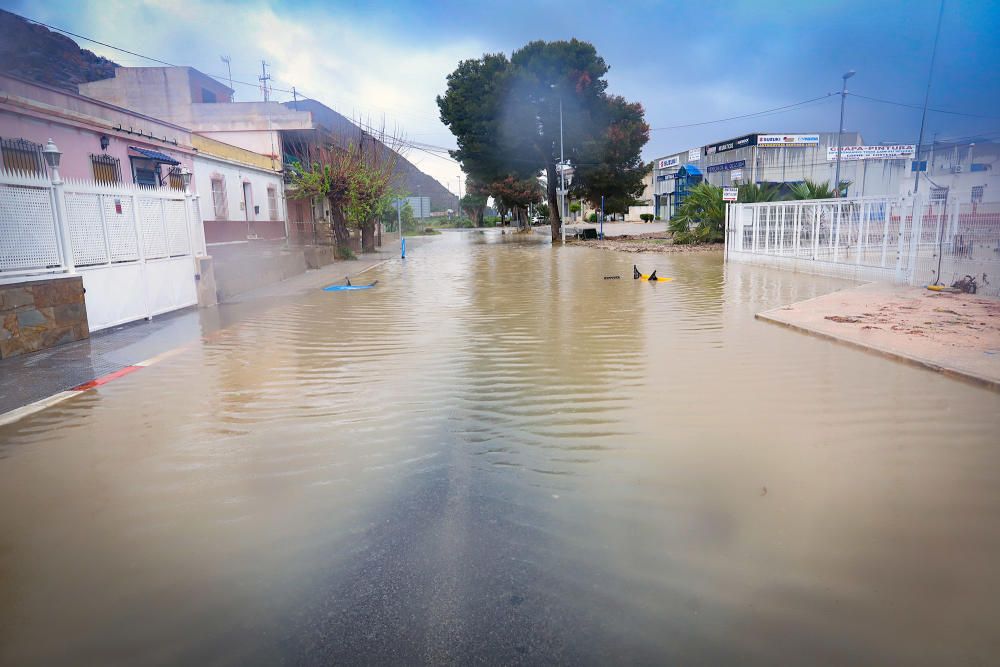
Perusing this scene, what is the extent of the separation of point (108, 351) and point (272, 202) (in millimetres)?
21366

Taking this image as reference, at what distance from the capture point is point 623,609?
9.41 feet

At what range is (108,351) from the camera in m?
8.78

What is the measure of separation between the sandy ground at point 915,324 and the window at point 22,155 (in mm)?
15203

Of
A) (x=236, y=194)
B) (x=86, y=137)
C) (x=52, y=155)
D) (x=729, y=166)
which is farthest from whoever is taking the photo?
(x=729, y=166)

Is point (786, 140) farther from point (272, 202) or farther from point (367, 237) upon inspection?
point (272, 202)

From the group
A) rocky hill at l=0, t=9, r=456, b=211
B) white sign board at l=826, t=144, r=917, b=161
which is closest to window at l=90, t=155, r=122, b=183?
rocky hill at l=0, t=9, r=456, b=211

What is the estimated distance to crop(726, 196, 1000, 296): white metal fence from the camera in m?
12.3

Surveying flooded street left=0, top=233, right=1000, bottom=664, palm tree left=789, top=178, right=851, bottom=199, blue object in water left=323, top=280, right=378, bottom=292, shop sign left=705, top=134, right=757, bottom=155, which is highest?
shop sign left=705, top=134, right=757, bottom=155

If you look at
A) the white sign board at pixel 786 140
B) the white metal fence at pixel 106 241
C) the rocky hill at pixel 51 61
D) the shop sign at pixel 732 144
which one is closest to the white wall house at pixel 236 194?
the rocky hill at pixel 51 61

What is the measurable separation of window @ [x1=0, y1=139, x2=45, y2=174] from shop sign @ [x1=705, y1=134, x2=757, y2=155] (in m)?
55.2

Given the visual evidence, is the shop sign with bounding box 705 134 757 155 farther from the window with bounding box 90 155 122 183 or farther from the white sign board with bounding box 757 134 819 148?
the window with bounding box 90 155 122 183

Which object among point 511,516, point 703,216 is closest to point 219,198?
point 703,216

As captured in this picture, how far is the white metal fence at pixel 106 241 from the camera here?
8594mm

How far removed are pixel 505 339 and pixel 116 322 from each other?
655 cm
